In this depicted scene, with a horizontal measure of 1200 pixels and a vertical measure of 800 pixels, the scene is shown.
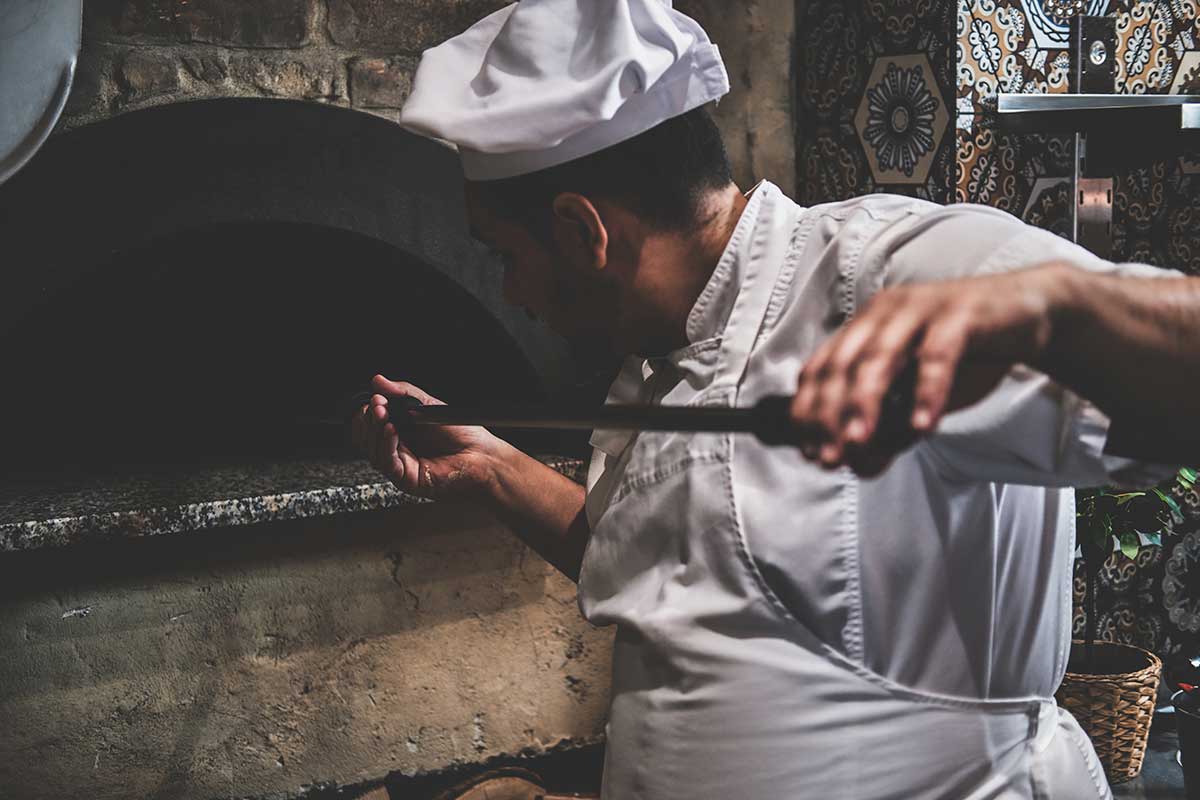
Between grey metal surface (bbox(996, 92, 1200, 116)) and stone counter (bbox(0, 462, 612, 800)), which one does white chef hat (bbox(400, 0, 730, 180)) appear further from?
grey metal surface (bbox(996, 92, 1200, 116))

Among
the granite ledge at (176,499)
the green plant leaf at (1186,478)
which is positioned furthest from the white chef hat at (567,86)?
the green plant leaf at (1186,478)

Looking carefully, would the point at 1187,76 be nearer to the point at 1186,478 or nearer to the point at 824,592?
the point at 1186,478

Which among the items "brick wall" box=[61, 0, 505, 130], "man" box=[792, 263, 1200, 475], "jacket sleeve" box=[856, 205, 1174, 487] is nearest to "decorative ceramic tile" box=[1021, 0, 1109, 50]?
"brick wall" box=[61, 0, 505, 130]

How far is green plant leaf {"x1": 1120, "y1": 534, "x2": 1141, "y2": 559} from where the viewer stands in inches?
86.2

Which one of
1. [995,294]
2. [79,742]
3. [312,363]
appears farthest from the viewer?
[312,363]

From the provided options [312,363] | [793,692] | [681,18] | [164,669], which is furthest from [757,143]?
[793,692]

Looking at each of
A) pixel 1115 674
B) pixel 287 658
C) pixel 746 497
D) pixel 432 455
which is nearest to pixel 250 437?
pixel 287 658

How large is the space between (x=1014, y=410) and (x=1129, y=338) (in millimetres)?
142

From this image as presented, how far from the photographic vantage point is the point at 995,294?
0.58m

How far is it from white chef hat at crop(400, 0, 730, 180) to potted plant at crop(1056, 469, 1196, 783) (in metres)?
1.49

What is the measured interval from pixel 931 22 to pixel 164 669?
5.70 feet

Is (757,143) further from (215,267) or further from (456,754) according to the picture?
(456,754)

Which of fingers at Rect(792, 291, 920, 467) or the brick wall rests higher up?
the brick wall

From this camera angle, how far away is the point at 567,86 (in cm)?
99
